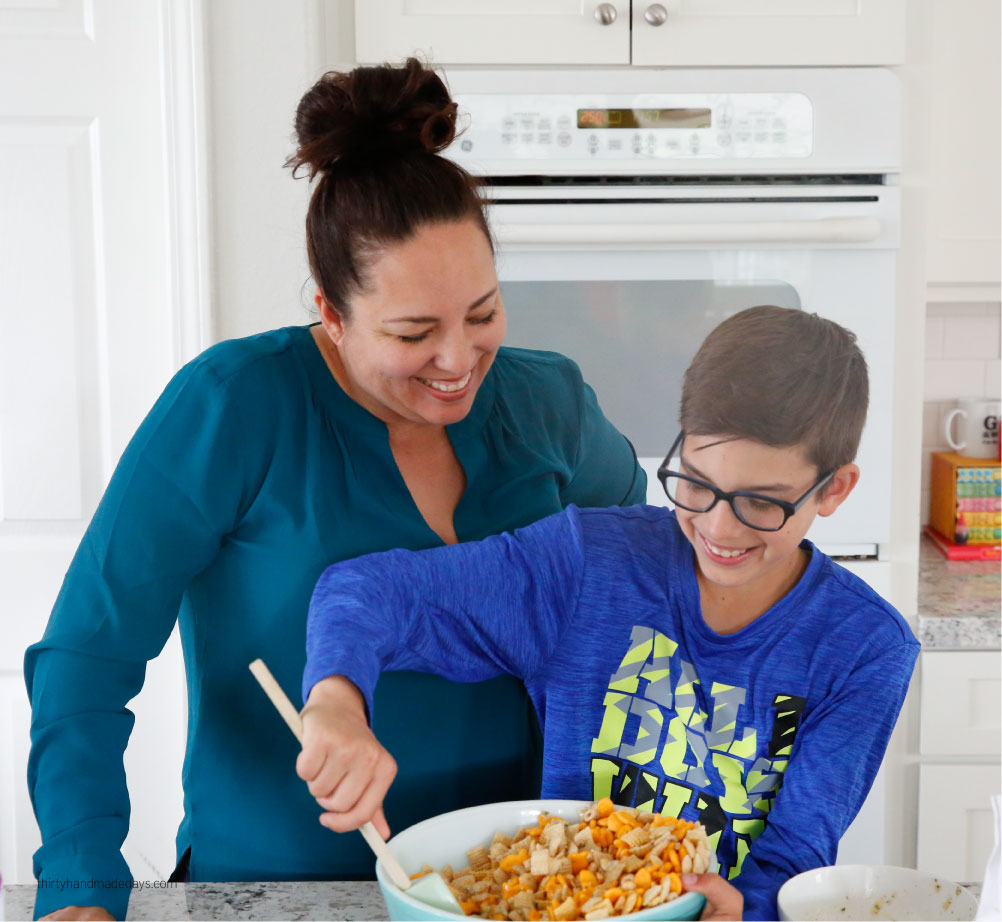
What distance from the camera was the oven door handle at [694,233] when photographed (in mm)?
1467

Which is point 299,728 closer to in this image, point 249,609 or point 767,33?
point 249,609

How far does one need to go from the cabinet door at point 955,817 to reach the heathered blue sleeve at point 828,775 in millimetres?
954

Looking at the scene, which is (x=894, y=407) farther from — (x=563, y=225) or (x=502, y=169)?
(x=502, y=169)

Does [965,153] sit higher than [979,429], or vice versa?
[965,153]

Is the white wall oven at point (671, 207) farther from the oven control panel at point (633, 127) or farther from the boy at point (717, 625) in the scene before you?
the boy at point (717, 625)

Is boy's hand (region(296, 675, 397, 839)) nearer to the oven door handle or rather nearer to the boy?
the boy

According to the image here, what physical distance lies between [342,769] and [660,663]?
0.29 m

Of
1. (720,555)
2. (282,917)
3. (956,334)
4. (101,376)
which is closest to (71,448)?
(101,376)

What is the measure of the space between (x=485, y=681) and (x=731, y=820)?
0.22 metres

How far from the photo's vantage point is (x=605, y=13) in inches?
58.1

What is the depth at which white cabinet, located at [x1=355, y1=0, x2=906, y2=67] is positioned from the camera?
1.48 meters

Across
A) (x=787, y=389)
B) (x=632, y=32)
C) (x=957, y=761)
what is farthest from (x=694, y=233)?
(x=957, y=761)

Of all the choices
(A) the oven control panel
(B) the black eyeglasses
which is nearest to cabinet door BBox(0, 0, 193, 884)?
(A) the oven control panel

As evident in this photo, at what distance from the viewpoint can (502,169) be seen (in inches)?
59.6
